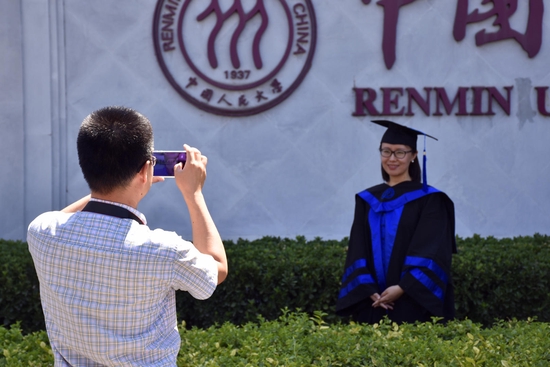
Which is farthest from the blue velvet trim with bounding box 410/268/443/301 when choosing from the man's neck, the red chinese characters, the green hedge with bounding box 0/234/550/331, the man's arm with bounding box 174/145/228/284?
the red chinese characters

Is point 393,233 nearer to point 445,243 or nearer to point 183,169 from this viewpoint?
point 445,243

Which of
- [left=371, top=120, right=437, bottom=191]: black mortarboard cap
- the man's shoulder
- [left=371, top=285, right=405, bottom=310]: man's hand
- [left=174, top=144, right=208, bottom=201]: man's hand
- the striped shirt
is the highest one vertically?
[left=371, top=120, right=437, bottom=191]: black mortarboard cap

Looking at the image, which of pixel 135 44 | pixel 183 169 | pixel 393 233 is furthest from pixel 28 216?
pixel 183 169

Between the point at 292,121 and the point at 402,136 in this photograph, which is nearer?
the point at 402,136

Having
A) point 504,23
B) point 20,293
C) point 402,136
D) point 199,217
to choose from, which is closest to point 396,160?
point 402,136

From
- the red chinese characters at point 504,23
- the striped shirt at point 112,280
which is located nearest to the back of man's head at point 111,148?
the striped shirt at point 112,280

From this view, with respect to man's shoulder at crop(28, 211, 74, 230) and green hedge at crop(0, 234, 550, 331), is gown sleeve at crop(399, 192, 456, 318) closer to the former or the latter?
green hedge at crop(0, 234, 550, 331)

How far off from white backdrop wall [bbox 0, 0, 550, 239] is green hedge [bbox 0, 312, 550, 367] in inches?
113

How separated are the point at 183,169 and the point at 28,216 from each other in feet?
14.1

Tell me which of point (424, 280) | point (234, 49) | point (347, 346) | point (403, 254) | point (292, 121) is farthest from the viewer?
point (292, 121)

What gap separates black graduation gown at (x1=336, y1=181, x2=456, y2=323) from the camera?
12.0ft

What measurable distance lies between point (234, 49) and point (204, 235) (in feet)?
13.2

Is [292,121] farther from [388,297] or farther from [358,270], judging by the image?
[388,297]

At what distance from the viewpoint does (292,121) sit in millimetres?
5852
